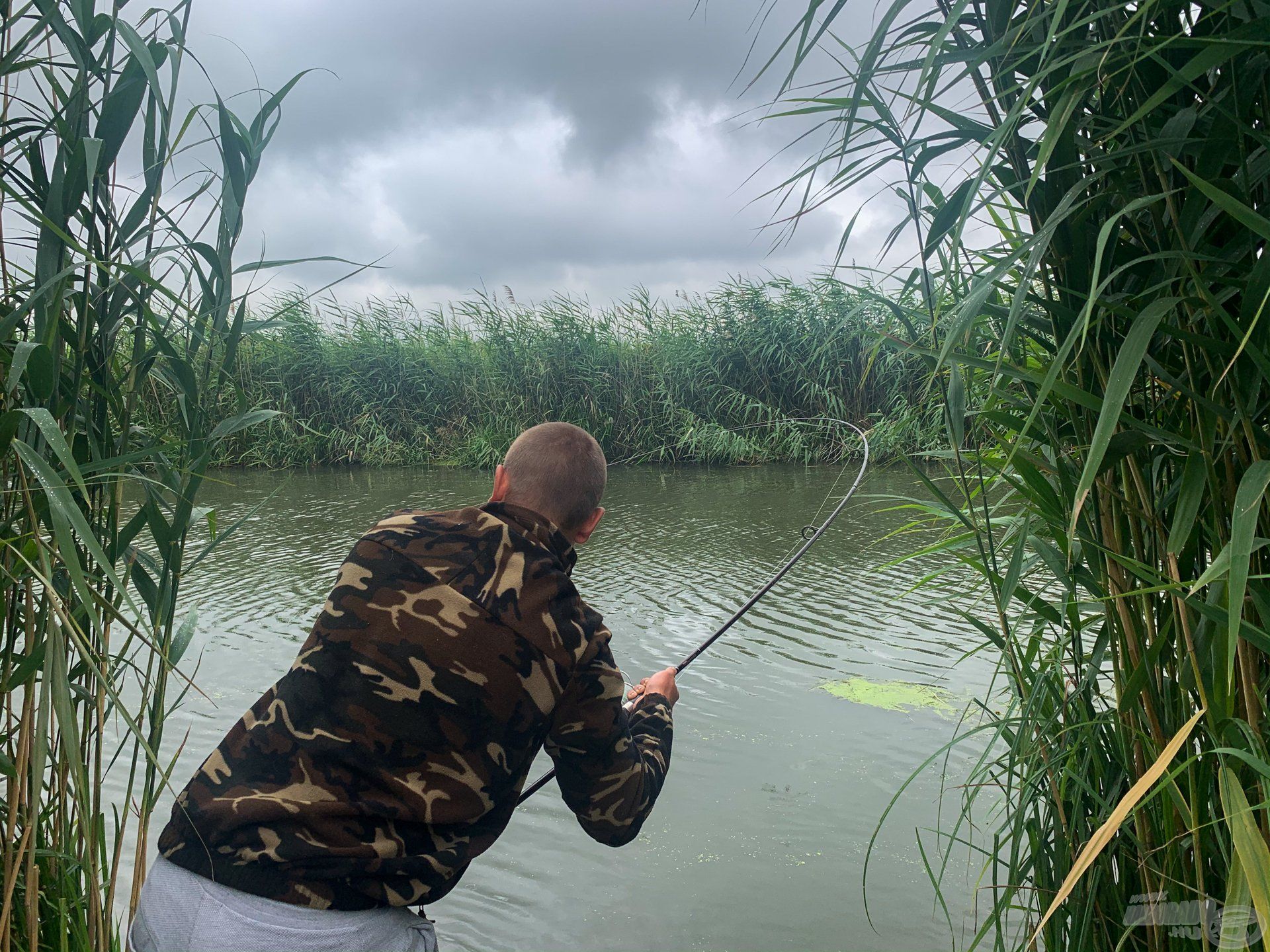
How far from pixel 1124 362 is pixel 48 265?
1347 mm

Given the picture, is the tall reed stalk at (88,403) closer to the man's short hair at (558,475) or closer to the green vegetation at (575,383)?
the man's short hair at (558,475)

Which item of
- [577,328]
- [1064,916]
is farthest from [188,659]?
[577,328]

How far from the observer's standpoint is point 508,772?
1.42 m

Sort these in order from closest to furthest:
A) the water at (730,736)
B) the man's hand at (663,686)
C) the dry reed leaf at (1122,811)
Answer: the dry reed leaf at (1122,811)
the man's hand at (663,686)
the water at (730,736)

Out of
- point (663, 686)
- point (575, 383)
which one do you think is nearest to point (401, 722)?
point (663, 686)

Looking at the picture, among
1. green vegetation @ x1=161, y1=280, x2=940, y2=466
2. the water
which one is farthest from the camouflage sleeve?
green vegetation @ x1=161, y1=280, x2=940, y2=466

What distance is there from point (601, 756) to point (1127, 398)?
3.03ft

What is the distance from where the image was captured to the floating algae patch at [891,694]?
370 centimetres

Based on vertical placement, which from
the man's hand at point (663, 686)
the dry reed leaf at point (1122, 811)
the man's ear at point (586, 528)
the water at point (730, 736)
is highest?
the man's ear at point (586, 528)

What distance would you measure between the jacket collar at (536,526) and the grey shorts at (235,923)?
0.55 m

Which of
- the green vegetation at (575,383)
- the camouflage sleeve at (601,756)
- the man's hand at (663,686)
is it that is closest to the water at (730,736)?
the man's hand at (663,686)

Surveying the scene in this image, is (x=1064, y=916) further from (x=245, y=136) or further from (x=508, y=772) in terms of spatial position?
(x=245, y=136)

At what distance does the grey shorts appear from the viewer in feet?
4.27

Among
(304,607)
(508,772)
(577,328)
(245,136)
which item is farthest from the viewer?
(577,328)
